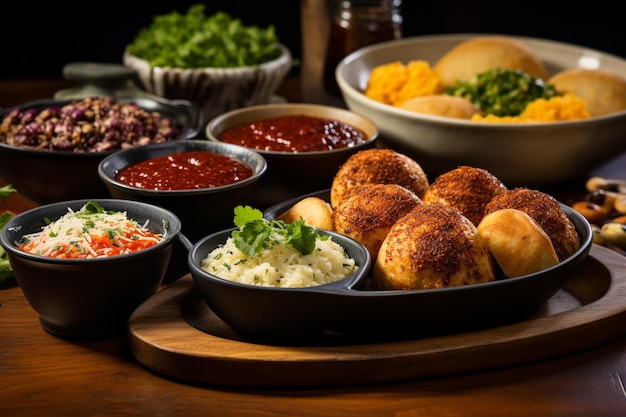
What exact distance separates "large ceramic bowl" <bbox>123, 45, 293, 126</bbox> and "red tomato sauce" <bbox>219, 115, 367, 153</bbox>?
790 mm

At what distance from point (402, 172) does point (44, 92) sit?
10.1 ft

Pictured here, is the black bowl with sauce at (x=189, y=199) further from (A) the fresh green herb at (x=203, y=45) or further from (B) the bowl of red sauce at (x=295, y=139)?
(A) the fresh green herb at (x=203, y=45)

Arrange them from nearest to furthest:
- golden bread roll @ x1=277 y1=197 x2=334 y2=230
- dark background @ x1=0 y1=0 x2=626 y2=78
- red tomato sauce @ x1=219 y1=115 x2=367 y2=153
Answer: golden bread roll @ x1=277 y1=197 x2=334 y2=230, red tomato sauce @ x1=219 y1=115 x2=367 y2=153, dark background @ x1=0 y1=0 x2=626 y2=78

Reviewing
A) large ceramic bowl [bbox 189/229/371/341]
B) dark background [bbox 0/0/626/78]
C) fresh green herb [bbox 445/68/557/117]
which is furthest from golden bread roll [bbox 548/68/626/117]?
dark background [bbox 0/0/626/78]

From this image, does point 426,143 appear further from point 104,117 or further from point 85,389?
point 85,389

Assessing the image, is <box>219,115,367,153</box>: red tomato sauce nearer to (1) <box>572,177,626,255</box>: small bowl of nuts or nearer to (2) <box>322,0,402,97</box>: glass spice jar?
(1) <box>572,177,626,255</box>: small bowl of nuts

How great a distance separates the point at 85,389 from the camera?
2182mm

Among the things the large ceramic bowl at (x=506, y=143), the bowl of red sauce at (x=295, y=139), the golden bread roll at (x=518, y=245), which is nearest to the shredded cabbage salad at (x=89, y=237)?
the bowl of red sauce at (x=295, y=139)

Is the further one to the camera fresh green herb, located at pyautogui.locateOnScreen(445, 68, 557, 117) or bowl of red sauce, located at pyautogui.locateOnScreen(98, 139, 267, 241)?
fresh green herb, located at pyautogui.locateOnScreen(445, 68, 557, 117)

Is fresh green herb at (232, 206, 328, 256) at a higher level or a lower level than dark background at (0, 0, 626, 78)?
higher

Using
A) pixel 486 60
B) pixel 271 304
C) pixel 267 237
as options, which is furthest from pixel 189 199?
pixel 486 60

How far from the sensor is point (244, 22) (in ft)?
20.9

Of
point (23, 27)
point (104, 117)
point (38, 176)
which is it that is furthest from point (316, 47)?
point (38, 176)

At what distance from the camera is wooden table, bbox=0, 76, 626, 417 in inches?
82.7
